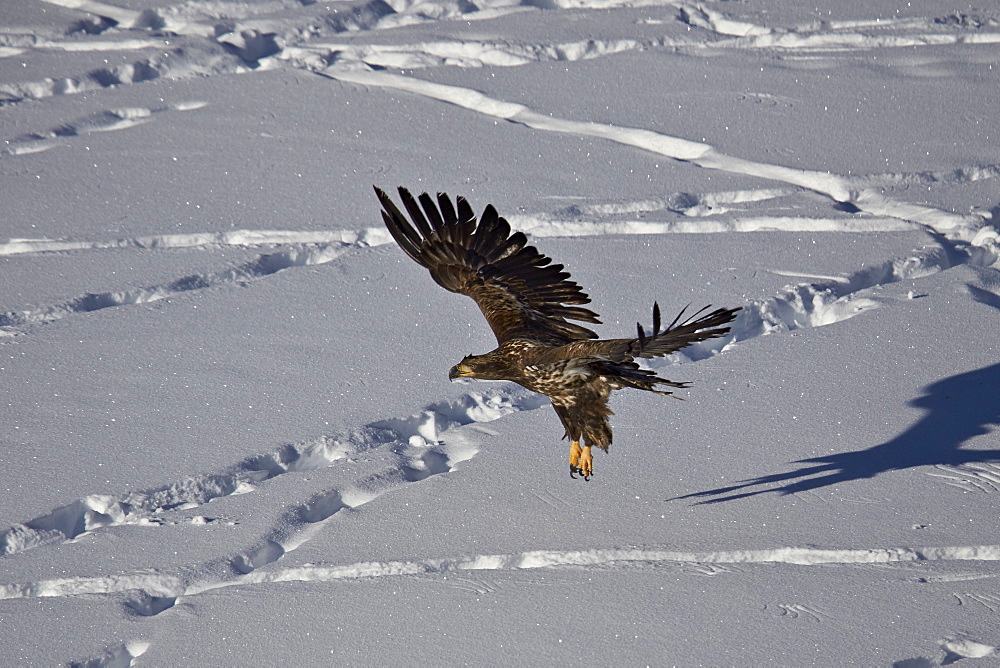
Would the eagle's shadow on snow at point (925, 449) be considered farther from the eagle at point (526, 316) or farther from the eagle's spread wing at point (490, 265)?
the eagle's spread wing at point (490, 265)

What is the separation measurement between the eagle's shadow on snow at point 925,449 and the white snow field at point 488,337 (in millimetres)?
16

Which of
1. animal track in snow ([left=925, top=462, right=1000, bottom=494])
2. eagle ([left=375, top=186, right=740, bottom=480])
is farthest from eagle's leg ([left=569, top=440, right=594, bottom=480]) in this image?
animal track in snow ([left=925, top=462, right=1000, bottom=494])

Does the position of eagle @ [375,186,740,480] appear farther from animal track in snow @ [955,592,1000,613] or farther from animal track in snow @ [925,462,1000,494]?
animal track in snow @ [955,592,1000,613]

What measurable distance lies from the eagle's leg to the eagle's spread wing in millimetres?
555

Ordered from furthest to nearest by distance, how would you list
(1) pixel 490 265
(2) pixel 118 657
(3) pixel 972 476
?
(1) pixel 490 265 → (3) pixel 972 476 → (2) pixel 118 657

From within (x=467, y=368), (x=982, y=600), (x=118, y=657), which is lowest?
(x=118, y=657)

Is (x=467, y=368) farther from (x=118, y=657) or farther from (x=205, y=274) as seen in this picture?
(x=205, y=274)

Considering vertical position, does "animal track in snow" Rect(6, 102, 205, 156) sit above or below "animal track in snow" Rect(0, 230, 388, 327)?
above

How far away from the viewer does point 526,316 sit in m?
4.62

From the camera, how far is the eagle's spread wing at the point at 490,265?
469 cm

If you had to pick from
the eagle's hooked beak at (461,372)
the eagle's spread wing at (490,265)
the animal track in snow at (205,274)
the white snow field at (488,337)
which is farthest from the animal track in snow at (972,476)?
the animal track in snow at (205,274)

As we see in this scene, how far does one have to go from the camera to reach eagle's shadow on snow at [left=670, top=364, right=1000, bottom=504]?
13.6 feet

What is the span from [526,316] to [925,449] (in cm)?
157

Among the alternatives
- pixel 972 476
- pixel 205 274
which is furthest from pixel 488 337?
pixel 972 476
